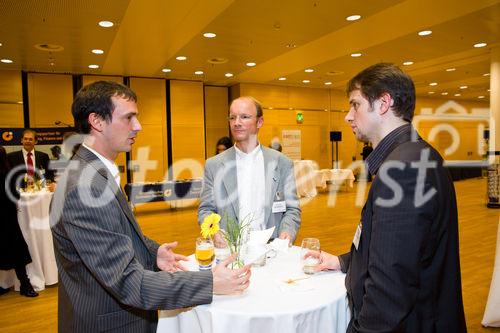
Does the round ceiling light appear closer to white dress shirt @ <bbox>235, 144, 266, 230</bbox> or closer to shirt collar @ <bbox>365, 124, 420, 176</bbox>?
white dress shirt @ <bbox>235, 144, 266, 230</bbox>

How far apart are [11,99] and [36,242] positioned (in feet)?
24.5

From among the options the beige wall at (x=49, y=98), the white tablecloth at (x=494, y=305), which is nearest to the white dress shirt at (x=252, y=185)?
the white tablecloth at (x=494, y=305)

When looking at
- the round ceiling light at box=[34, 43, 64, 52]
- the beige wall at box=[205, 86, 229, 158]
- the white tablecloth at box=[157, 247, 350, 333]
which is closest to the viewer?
the white tablecloth at box=[157, 247, 350, 333]

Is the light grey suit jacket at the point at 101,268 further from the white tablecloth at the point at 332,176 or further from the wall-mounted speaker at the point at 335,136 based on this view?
the wall-mounted speaker at the point at 335,136

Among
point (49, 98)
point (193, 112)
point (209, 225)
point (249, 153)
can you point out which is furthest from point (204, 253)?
point (193, 112)

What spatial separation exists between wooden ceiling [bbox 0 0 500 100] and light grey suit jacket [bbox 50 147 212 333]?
15.6 feet

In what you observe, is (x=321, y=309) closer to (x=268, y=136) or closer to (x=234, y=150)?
(x=234, y=150)

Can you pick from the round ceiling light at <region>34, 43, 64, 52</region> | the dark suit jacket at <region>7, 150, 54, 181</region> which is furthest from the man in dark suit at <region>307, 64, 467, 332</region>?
the round ceiling light at <region>34, 43, 64, 52</region>

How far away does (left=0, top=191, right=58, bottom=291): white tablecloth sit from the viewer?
452 centimetres

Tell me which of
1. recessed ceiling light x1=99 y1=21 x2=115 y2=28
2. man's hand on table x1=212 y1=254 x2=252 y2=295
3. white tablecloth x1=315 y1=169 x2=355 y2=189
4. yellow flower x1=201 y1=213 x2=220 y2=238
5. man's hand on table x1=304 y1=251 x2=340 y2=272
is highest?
recessed ceiling light x1=99 y1=21 x2=115 y2=28

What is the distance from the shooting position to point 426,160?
4.03 ft

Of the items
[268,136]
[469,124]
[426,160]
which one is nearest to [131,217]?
[426,160]

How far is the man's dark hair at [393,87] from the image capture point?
4.48ft

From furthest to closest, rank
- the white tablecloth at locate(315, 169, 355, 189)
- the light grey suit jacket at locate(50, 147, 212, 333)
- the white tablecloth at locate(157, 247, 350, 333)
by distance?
1. the white tablecloth at locate(315, 169, 355, 189)
2. the white tablecloth at locate(157, 247, 350, 333)
3. the light grey suit jacket at locate(50, 147, 212, 333)
